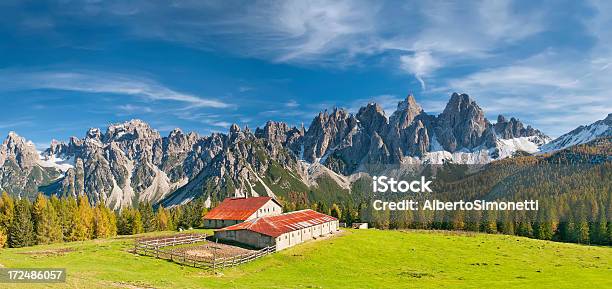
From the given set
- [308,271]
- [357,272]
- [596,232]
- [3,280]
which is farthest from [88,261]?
[596,232]

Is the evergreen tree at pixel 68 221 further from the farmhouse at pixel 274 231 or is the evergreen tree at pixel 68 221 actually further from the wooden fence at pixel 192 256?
the farmhouse at pixel 274 231

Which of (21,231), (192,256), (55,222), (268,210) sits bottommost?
(192,256)

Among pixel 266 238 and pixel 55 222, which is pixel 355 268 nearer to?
pixel 266 238

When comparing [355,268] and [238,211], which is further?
[238,211]

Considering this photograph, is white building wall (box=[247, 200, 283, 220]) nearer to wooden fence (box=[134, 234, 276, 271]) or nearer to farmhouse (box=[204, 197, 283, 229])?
farmhouse (box=[204, 197, 283, 229])

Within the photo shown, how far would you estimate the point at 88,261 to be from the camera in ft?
164

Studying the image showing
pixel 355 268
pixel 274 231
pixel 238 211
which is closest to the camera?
pixel 355 268

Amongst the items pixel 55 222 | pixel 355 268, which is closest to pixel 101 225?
pixel 55 222

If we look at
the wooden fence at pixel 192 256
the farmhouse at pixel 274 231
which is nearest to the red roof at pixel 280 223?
the farmhouse at pixel 274 231

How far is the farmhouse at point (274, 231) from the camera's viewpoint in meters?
69.1

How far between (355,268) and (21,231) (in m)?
Result: 75.3

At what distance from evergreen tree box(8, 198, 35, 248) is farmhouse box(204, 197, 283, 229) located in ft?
125

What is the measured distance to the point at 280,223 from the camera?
7806cm

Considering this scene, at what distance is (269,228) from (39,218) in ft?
191
